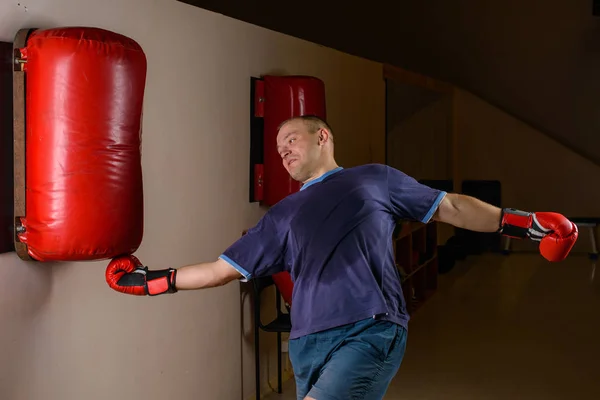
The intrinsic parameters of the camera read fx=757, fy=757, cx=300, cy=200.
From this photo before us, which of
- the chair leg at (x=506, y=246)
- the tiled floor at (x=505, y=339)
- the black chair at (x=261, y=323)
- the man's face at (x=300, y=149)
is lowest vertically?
the tiled floor at (x=505, y=339)

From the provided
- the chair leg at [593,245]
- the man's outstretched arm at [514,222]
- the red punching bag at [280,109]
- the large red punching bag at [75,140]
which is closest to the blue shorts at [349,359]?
the man's outstretched arm at [514,222]

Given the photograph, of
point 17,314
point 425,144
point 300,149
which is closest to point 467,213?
point 300,149

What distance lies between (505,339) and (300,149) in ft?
12.2

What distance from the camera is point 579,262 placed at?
31.5 feet

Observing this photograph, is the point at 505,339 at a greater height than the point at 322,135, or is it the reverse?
the point at 322,135

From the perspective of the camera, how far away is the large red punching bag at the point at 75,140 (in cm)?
237

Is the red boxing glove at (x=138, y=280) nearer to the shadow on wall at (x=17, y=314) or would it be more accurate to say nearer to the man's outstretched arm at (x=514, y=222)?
the shadow on wall at (x=17, y=314)

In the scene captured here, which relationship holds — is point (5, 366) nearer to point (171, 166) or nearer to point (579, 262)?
point (171, 166)

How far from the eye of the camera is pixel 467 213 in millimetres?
2613

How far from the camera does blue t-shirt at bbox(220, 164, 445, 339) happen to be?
2439 mm

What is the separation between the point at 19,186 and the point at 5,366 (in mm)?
591

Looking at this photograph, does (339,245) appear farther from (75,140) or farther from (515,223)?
(75,140)

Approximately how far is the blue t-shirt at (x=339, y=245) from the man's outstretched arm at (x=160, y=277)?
0.17 ft

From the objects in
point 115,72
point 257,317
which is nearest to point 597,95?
point 257,317
